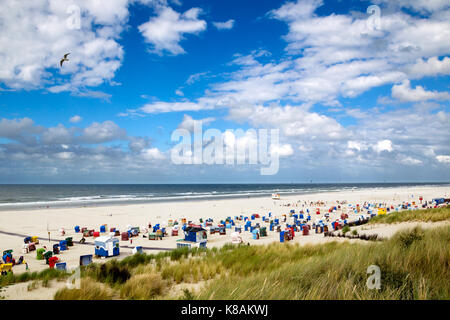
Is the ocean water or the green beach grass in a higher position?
the green beach grass

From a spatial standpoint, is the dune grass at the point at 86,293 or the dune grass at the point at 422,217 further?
the dune grass at the point at 422,217

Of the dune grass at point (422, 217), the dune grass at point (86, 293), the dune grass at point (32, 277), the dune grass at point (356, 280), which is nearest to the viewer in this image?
the dune grass at point (356, 280)

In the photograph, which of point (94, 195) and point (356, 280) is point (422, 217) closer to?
point (356, 280)

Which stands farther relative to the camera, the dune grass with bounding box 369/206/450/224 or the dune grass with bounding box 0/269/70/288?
the dune grass with bounding box 369/206/450/224

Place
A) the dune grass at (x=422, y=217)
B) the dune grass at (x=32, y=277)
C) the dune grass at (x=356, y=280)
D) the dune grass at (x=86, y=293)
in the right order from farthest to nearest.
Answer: the dune grass at (x=422, y=217) < the dune grass at (x=32, y=277) < the dune grass at (x=86, y=293) < the dune grass at (x=356, y=280)

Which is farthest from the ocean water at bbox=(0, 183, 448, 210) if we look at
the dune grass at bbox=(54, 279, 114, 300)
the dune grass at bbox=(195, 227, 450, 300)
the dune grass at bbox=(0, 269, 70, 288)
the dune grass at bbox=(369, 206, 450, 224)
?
the dune grass at bbox=(195, 227, 450, 300)

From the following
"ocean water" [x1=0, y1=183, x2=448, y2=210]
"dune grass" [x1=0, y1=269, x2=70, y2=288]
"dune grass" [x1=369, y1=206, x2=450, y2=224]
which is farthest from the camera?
"ocean water" [x1=0, y1=183, x2=448, y2=210]

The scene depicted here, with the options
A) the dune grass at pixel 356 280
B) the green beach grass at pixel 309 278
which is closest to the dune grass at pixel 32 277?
the green beach grass at pixel 309 278

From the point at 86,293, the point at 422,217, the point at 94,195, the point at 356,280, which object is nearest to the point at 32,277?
the point at 86,293

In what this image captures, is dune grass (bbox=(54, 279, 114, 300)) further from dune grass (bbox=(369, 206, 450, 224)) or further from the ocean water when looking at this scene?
the ocean water

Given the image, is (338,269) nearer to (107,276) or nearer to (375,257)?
(375,257)

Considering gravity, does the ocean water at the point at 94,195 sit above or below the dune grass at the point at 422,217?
below

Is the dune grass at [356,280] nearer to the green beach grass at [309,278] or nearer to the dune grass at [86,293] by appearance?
the green beach grass at [309,278]

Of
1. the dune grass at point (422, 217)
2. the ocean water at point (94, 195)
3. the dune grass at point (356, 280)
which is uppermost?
the dune grass at point (356, 280)
